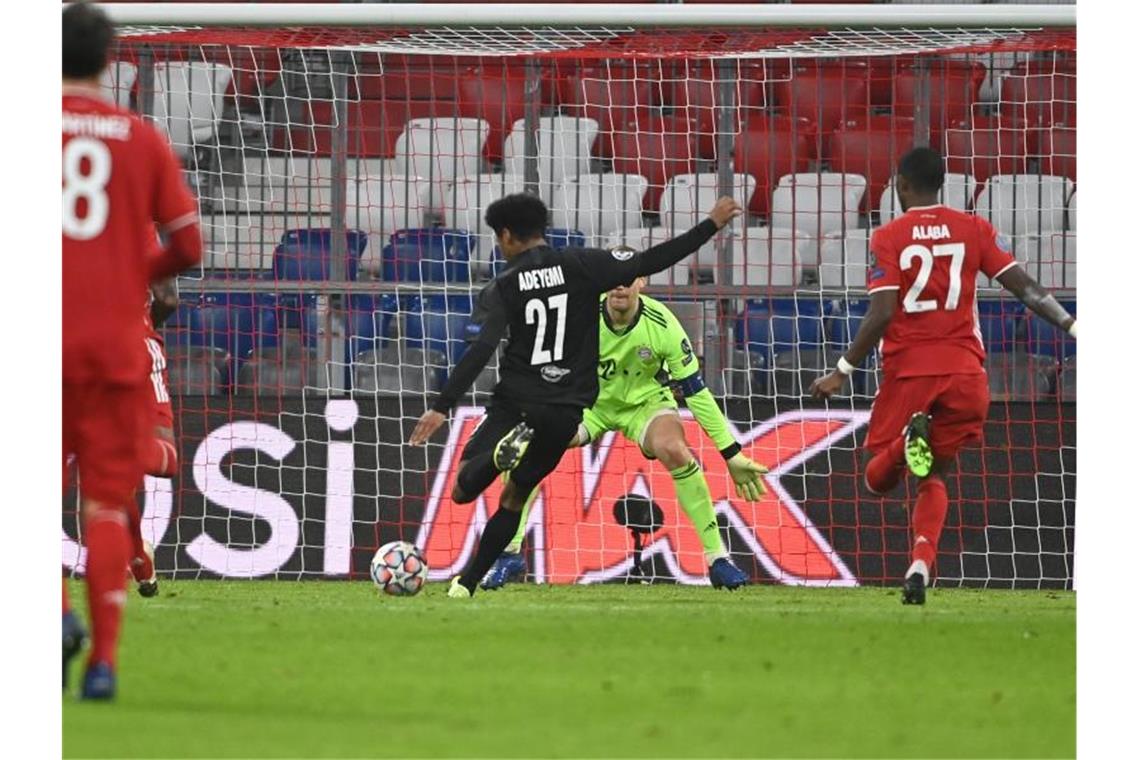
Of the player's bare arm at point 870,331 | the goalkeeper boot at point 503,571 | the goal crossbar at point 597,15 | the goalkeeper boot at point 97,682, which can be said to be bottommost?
the goalkeeper boot at point 503,571

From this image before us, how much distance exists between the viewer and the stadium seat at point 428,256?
40.7 ft

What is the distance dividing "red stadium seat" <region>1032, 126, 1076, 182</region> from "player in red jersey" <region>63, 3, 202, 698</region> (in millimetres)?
7984

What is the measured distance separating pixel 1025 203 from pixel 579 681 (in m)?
7.32

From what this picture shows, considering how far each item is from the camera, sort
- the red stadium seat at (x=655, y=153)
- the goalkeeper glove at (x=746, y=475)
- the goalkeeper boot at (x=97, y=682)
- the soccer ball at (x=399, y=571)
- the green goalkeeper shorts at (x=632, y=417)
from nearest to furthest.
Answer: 1. the goalkeeper boot at (x=97, y=682)
2. the soccer ball at (x=399, y=571)
3. the goalkeeper glove at (x=746, y=475)
4. the green goalkeeper shorts at (x=632, y=417)
5. the red stadium seat at (x=655, y=153)

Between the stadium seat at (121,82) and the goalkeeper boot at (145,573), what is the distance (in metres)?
3.66

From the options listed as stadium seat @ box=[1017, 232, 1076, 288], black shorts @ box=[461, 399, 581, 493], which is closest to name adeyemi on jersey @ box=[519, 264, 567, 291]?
black shorts @ box=[461, 399, 581, 493]

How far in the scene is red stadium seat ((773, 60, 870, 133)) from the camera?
13055mm

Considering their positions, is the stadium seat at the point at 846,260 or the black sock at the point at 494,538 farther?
the stadium seat at the point at 846,260

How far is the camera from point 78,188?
5.60 metres

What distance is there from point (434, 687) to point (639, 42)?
6645mm

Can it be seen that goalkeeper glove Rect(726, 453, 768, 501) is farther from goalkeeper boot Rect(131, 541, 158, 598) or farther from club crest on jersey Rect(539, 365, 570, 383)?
goalkeeper boot Rect(131, 541, 158, 598)

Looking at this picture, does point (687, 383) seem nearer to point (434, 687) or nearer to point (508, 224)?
point (508, 224)

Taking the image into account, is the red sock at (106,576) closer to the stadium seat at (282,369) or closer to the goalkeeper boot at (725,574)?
the goalkeeper boot at (725,574)

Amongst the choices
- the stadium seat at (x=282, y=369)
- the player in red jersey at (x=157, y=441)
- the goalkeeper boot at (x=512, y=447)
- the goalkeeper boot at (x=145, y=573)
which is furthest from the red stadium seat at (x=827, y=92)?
the goalkeeper boot at (x=145, y=573)
